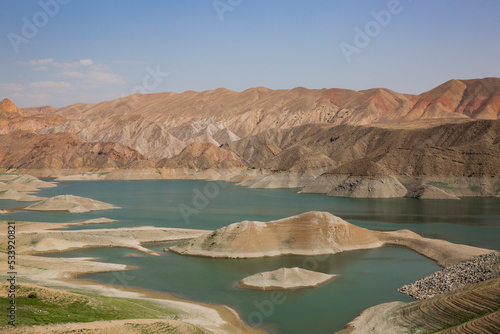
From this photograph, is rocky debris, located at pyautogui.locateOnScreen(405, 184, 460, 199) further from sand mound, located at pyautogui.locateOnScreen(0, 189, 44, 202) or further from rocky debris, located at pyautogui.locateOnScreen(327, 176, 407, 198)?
sand mound, located at pyautogui.locateOnScreen(0, 189, 44, 202)

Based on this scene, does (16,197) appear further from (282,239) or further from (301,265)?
(301,265)

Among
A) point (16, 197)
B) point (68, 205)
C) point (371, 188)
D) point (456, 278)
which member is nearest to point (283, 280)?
point (456, 278)

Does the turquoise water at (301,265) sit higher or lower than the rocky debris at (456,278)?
lower

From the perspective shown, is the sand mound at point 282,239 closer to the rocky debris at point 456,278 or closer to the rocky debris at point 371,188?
the rocky debris at point 456,278

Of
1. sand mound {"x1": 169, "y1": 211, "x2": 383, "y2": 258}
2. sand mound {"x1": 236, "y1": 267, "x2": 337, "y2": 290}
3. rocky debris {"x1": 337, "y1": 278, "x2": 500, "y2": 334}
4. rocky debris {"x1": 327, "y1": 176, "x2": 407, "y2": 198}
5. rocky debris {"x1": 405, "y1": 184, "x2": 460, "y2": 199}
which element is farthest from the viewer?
rocky debris {"x1": 327, "y1": 176, "x2": 407, "y2": 198}

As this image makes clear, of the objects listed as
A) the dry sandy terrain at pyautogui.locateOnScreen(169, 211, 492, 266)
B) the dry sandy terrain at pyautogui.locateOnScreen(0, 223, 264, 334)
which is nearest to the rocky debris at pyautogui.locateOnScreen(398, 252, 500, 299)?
the dry sandy terrain at pyautogui.locateOnScreen(169, 211, 492, 266)

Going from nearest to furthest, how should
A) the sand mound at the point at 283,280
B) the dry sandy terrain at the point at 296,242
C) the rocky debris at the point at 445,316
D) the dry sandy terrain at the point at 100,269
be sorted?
1. the rocky debris at the point at 445,316
2. the dry sandy terrain at the point at 100,269
3. the sand mound at the point at 283,280
4. the dry sandy terrain at the point at 296,242

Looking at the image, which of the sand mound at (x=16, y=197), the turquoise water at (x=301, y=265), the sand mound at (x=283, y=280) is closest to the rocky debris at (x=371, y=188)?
the turquoise water at (x=301, y=265)
